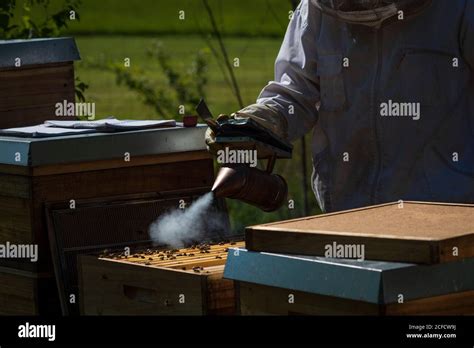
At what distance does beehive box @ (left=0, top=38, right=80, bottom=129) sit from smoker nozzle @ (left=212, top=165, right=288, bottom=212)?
4.22 ft

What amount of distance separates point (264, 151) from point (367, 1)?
598 mm

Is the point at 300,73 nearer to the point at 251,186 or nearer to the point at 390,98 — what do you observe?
the point at 390,98

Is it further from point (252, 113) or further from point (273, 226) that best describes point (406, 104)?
point (273, 226)

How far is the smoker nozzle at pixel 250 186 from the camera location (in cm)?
344

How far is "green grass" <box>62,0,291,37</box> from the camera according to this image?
26312 millimetres

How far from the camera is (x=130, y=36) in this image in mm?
27141

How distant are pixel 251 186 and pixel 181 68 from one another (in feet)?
45.5

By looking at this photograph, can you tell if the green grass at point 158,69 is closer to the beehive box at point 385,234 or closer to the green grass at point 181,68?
the green grass at point 181,68

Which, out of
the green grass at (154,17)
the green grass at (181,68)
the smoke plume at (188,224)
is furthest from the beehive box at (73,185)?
the green grass at (154,17)

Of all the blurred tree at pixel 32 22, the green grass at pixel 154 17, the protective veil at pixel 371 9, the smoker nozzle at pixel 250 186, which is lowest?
the smoker nozzle at pixel 250 186

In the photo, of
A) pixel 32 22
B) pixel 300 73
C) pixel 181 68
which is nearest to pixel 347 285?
Result: pixel 300 73

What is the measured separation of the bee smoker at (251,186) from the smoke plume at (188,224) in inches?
14.2

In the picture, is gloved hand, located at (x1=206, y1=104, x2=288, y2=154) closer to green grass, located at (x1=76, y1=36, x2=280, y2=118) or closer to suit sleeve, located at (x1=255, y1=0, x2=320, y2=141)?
suit sleeve, located at (x1=255, y1=0, x2=320, y2=141)

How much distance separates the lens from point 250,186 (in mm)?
3477
